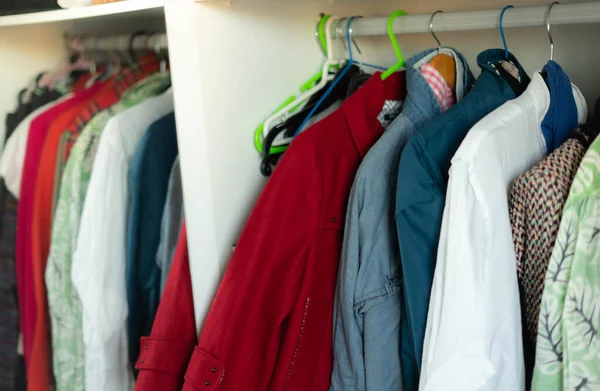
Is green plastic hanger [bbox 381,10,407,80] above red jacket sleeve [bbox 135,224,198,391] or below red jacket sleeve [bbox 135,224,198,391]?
above

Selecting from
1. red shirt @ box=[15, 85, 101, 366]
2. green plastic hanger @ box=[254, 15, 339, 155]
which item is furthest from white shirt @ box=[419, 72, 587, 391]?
red shirt @ box=[15, 85, 101, 366]

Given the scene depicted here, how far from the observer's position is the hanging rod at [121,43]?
1.09 m

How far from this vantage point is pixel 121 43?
119cm

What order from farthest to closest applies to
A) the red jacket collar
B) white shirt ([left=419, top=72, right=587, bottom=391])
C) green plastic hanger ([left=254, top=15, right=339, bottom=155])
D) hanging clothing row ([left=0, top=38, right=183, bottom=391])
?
hanging clothing row ([left=0, top=38, right=183, bottom=391]), green plastic hanger ([left=254, top=15, right=339, bottom=155]), the red jacket collar, white shirt ([left=419, top=72, right=587, bottom=391])

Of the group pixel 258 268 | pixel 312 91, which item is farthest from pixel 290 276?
pixel 312 91

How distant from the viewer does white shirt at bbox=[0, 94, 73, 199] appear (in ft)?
4.09

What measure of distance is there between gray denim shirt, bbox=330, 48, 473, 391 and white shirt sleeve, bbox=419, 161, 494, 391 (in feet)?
0.40

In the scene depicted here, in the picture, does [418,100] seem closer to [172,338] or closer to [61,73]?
[172,338]

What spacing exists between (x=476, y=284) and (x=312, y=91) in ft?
1.70

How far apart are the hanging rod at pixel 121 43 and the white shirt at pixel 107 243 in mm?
102

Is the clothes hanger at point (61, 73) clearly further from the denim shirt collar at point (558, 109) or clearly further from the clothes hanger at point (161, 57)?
the denim shirt collar at point (558, 109)

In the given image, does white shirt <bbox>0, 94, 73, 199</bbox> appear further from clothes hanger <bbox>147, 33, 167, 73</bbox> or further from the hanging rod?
clothes hanger <bbox>147, 33, 167, 73</bbox>

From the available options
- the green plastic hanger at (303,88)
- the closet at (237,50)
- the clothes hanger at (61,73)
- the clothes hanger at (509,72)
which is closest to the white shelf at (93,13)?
the closet at (237,50)

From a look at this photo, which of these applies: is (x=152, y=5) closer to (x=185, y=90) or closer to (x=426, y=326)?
(x=185, y=90)
